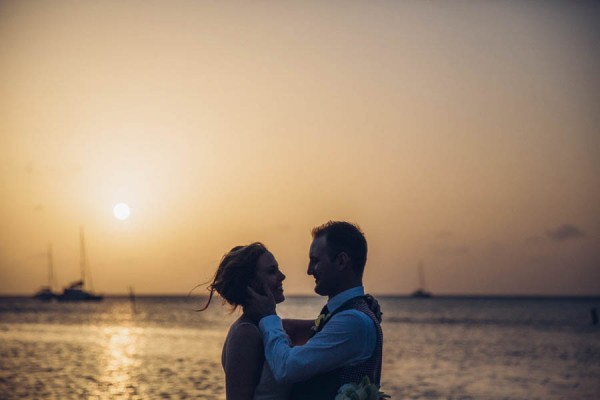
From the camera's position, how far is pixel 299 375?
475cm

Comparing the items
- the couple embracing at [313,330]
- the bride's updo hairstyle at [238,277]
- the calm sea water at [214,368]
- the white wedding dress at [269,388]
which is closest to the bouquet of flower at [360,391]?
the couple embracing at [313,330]

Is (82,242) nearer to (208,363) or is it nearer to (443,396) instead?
(208,363)

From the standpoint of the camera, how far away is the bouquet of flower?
4.68m

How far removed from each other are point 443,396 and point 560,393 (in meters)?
5.07

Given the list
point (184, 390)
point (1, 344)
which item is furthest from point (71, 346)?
point (184, 390)

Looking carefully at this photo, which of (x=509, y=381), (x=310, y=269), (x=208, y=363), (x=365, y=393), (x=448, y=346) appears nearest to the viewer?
(x=365, y=393)

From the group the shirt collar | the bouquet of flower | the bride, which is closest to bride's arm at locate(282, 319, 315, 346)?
the bride

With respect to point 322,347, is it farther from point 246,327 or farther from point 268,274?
point 268,274

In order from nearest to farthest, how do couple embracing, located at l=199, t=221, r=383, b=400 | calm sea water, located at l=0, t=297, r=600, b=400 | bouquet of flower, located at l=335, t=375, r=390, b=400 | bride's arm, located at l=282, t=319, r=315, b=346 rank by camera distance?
bouquet of flower, located at l=335, t=375, r=390, b=400 < couple embracing, located at l=199, t=221, r=383, b=400 < bride's arm, located at l=282, t=319, r=315, b=346 < calm sea water, located at l=0, t=297, r=600, b=400

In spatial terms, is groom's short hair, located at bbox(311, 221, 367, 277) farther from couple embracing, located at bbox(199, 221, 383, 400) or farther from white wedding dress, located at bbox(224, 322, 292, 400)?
white wedding dress, located at bbox(224, 322, 292, 400)

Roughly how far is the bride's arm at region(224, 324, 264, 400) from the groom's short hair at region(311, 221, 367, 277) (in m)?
0.65

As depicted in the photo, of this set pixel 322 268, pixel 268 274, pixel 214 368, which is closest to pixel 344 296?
pixel 322 268

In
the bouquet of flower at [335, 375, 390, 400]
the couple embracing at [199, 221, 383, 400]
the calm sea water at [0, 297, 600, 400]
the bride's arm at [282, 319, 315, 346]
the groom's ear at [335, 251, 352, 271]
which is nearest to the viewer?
the bouquet of flower at [335, 375, 390, 400]

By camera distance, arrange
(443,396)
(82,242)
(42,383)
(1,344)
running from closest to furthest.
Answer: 1. (443,396)
2. (42,383)
3. (1,344)
4. (82,242)
